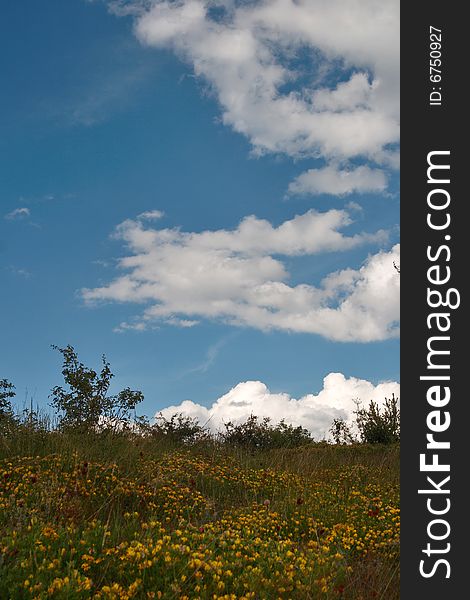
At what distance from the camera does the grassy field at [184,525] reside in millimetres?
5934

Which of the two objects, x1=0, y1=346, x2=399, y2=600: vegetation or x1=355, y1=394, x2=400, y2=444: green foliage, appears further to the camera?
x1=355, y1=394, x2=400, y2=444: green foliage

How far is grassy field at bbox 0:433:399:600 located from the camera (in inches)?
234

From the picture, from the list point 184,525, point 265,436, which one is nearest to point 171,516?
point 184,525

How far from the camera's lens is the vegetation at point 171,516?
5965 millimetres

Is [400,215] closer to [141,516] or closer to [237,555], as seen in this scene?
[237,555]

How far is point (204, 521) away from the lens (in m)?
9.45

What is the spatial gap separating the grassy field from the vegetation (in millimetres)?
23

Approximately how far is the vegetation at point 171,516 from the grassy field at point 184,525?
0.08ft

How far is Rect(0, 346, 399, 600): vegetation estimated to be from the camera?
5.96m

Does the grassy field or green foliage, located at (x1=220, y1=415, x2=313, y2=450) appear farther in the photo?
green foliage, located at (x1=220, y1=415, x2=313, y2=450)

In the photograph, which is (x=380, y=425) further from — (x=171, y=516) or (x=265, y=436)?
(x=171, y=516)

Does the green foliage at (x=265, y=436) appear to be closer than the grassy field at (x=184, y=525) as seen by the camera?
No

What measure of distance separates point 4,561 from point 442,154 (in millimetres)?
5844

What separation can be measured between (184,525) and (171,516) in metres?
2.18
